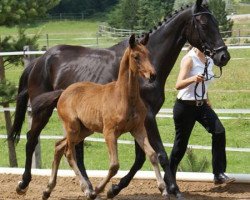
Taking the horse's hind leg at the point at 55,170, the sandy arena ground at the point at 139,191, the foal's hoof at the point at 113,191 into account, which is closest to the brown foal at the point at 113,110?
the horse's hind leg at the point at 55,170

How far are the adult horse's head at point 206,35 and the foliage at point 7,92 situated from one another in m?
3.80

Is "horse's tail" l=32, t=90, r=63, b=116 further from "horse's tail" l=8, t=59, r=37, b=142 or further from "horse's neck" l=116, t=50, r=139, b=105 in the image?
"horse's neck" l=116, t=50, r=139, b=105

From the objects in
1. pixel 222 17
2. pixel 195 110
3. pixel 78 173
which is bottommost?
pixel 222 17

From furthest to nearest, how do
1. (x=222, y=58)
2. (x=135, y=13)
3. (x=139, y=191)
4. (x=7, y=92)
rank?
(x=135, y=13)
(x=7, y=92)
(x=139, y=191)
(x=222, y=58)

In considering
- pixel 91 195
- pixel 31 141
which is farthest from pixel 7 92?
pixel 91 195

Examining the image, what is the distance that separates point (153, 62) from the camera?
19.4 ft

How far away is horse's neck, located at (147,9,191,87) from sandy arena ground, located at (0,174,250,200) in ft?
4.43

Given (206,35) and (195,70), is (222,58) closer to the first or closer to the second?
(206,35)

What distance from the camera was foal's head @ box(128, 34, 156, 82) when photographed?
15.1 feet

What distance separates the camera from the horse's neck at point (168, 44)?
5883 millimetres

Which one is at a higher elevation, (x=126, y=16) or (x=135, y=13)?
(x=135, y=13)

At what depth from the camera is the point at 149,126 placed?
554 cm

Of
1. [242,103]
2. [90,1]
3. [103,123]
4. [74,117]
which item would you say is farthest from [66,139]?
[90,1]

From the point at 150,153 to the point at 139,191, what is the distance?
175 cm
